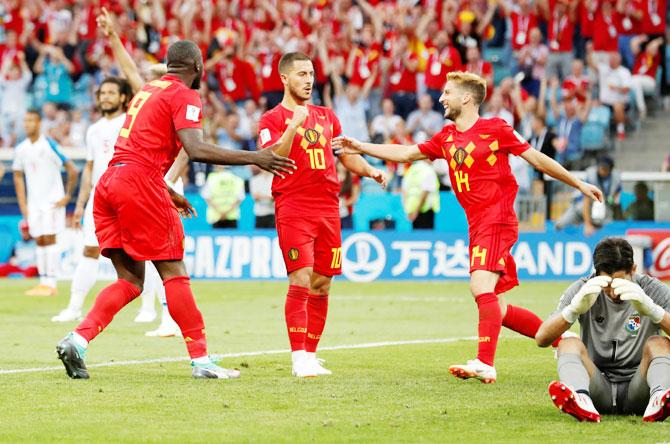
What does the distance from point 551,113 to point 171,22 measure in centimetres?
813

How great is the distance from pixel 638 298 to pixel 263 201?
51.1 ft

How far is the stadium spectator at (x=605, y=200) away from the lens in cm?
2111

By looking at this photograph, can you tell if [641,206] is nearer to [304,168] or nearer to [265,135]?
[304,168]

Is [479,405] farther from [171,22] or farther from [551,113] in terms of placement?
[171,22]

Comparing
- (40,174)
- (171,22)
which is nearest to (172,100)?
(40,174)

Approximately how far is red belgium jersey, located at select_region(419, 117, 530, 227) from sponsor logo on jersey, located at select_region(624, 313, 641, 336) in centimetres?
217

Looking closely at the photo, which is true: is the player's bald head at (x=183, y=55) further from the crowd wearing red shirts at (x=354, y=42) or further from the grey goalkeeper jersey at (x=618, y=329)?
the crowd wearing red shirts at (x=354, y=42)

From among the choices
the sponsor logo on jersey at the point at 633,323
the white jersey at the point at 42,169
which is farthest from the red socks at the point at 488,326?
the white jersey at the point at 42,169

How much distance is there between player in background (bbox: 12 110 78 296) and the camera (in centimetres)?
1814

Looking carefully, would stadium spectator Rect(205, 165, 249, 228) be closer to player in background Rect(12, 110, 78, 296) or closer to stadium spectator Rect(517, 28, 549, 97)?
player in background Rect(12, 110, 78, 296)

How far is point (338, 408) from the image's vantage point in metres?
7.94

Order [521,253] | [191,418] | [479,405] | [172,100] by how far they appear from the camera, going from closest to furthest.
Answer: [191,418] < [479,405] < [172,100] < [521,253]

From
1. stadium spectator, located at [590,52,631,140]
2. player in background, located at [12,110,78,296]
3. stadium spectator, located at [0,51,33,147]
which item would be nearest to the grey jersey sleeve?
player in background, located at [12,110,78,296]

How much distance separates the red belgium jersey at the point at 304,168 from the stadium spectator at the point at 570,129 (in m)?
14.2
